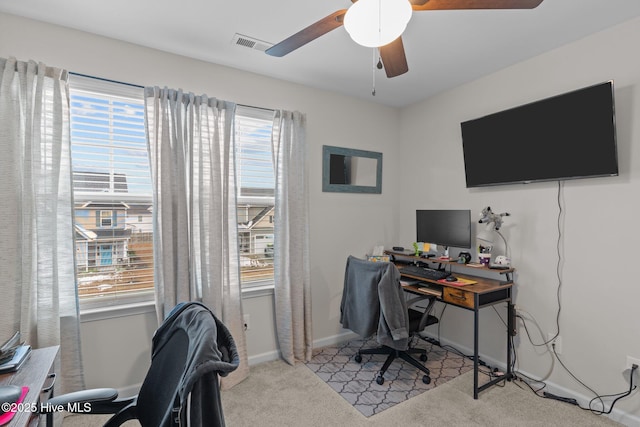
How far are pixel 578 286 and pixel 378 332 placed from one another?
1.44 metres

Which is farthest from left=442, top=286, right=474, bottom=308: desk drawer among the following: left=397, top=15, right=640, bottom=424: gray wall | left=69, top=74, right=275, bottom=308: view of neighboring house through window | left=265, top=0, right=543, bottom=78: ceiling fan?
left=69, top=74, right=275, bottom=308: view of neighboring house through window

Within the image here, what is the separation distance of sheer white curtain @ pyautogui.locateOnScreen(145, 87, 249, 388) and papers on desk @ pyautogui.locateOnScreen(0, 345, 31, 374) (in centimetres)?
86

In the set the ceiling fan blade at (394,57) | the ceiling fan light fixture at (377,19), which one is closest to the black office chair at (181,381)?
the ceiling fan light fixture at (377,19)

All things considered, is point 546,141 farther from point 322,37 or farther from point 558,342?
point 322,37

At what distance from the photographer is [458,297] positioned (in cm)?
242

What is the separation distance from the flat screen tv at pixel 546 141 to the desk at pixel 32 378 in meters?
3.03

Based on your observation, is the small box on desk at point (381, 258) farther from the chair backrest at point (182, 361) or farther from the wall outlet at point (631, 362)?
the chair backrest at point (182, 361)

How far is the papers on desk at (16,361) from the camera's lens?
4.18 ft

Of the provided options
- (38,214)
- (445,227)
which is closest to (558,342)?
(445,227)

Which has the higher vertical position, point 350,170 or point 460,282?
point 350,170

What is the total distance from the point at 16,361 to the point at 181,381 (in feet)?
3.14

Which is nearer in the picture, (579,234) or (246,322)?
(579,234)

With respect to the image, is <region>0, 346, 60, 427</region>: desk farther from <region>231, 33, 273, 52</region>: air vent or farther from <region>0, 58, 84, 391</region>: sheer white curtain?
<region>231, 33, 273, 52</region>: air vent

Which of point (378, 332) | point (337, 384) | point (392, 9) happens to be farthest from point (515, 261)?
point (392, 9)
